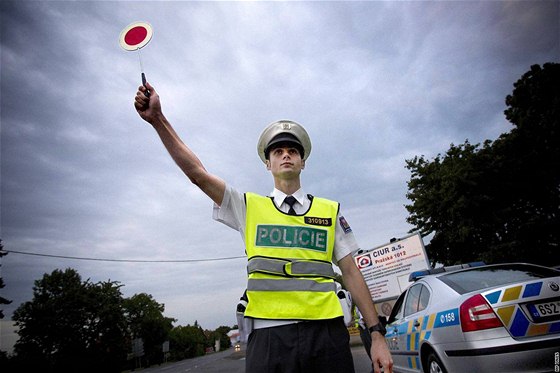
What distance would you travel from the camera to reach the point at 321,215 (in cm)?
191

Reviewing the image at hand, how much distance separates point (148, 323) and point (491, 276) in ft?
225

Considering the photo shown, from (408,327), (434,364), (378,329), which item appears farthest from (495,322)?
(378,329)

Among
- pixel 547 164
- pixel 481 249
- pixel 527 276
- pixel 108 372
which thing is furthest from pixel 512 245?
pixel 108 372

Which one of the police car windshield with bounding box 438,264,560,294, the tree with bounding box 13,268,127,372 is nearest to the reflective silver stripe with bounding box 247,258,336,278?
the police car windshield with bounding box 438,264,560,294

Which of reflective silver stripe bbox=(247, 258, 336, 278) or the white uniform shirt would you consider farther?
the white uniform shirt

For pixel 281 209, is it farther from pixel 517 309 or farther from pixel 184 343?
pixel 184 343

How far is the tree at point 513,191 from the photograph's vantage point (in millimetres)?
17688

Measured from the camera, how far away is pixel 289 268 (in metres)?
1.68

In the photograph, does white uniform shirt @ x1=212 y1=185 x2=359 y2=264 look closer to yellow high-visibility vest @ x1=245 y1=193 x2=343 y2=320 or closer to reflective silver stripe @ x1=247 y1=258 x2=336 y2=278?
yellow high-visibility vest @ x1=245 y1=193 x2=343 y2=320

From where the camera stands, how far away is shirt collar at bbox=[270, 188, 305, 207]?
196cm

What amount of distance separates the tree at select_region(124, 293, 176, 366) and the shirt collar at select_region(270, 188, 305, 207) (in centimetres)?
6554

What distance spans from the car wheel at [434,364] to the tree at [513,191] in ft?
54.3

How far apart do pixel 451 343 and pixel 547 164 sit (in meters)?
20.3

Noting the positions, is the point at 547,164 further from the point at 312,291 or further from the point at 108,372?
the point at 108,372
